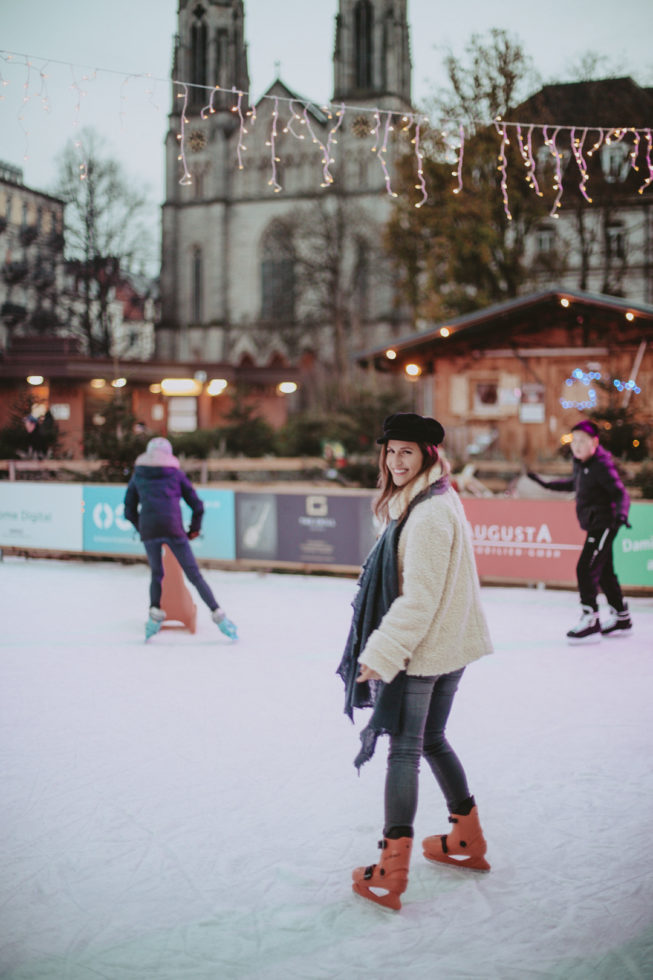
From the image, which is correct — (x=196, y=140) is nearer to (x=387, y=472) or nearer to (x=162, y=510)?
(x=162, y=510)

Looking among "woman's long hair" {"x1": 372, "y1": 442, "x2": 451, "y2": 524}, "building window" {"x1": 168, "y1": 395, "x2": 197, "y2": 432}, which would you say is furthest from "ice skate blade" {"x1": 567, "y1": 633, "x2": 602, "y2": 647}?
"building window" {"x1": 168, "y1": 395, "x2": 197, "y2": 432}

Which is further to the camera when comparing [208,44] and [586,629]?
[208,44]

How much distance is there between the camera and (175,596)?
8.15 m

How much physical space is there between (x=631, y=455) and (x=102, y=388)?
22576 millimetres

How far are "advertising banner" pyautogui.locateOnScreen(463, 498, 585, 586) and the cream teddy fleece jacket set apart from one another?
674 cm

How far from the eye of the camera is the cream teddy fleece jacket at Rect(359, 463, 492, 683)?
123 inches

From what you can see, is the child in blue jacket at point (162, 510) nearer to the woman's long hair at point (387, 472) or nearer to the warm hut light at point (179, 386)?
the woman's long hair at point (387, 472)

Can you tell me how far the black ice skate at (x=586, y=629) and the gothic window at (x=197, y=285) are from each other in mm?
45107

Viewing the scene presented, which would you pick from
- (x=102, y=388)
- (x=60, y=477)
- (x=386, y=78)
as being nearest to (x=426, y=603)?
(x=60, y=477)

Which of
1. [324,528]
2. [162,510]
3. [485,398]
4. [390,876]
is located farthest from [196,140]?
[390,876]

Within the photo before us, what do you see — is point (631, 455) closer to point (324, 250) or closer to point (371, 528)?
point (371, 528)

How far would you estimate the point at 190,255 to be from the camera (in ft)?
166

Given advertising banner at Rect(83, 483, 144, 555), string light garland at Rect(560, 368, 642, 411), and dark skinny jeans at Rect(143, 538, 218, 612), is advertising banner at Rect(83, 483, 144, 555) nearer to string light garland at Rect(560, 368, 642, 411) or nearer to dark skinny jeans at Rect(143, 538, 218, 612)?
dark skinny jeans at Rect(143, 538, 218, 612)

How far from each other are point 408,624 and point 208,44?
5360 cm
